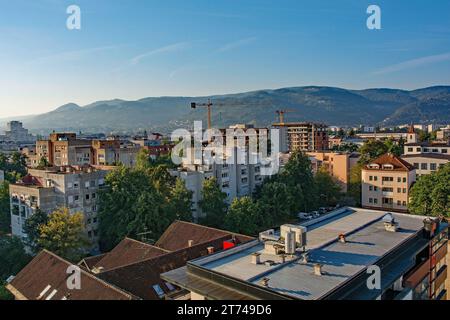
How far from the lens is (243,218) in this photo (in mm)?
29969

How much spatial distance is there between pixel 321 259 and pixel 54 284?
1181 cm

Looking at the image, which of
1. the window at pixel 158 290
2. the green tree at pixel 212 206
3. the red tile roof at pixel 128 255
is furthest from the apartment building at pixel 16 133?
the window at pixel 158 290

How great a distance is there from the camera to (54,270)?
18.7m

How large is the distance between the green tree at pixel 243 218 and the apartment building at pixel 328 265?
1095 centimetres

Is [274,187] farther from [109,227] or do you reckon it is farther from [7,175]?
[7,175]

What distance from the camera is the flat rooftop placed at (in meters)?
11.4

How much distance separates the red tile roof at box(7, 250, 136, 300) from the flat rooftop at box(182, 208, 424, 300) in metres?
4.40

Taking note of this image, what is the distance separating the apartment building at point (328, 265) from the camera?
37.0 ft

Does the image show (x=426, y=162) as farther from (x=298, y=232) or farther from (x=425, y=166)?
(x=298, y=232)

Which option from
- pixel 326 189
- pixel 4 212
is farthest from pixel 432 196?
pixel 4 212

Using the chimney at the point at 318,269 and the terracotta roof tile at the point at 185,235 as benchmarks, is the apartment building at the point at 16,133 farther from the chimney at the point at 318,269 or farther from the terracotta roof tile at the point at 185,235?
the chimney at the point at 318,269
